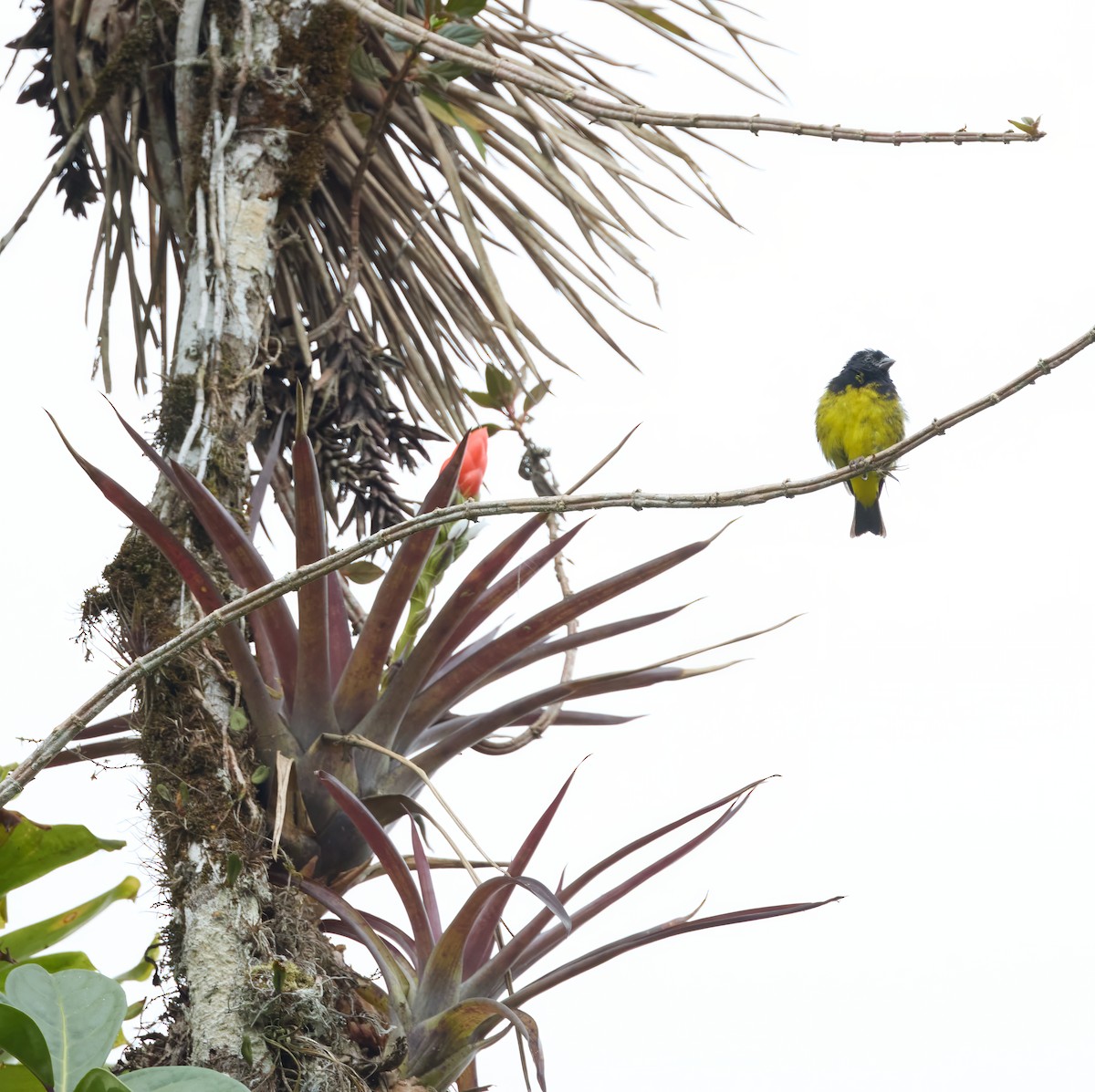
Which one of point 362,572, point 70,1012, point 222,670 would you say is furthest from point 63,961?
point 70,1012

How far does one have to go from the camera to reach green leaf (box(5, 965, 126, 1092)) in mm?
792

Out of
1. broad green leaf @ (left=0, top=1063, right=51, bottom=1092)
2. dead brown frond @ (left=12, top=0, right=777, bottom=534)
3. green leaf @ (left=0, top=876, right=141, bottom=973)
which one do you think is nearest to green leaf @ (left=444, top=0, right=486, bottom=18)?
dead brown frond @ (left=12, top=0, right=777, bottom=534)

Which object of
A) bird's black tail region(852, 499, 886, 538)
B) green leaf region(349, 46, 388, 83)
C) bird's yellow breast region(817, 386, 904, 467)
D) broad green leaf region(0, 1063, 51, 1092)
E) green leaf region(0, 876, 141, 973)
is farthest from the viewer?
bird's black tail region(852, 499, 886, 538)

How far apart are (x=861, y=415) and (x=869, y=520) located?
1.34 feet

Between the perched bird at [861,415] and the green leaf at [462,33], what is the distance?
5.25 ft

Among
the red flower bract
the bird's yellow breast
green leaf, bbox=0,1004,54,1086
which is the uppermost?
the bird's yellow breast

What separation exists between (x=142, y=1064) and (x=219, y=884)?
0.18 m

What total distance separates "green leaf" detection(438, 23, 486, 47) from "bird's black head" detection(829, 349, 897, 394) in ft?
5.44

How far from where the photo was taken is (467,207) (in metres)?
1.97

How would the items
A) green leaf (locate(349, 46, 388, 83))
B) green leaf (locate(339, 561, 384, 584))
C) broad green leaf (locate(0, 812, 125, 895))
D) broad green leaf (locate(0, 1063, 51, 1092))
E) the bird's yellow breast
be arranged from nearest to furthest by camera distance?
1. broad green leaf (locate(0, 1063, 51, 1092))
2. broad green leaf (locate(0, 812, 125, 895))
3. green leaf (locate(339, 561, 384, 584))
4. green leaf (locate(349, 46, 388, 83))
5. the bird's yellow breast

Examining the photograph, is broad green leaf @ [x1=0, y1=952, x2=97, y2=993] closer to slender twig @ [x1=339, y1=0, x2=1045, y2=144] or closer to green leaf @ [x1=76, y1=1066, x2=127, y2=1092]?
green leaf @ [x1=76, y1=1066, x2=127, y2=1092]

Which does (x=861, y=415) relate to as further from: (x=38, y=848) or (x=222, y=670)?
(x=38, y=848)

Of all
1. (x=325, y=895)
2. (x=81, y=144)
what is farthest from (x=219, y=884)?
(x=81, y=144)

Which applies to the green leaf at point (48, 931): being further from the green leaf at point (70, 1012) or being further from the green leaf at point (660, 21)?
the green leaf at point (660, 21)
